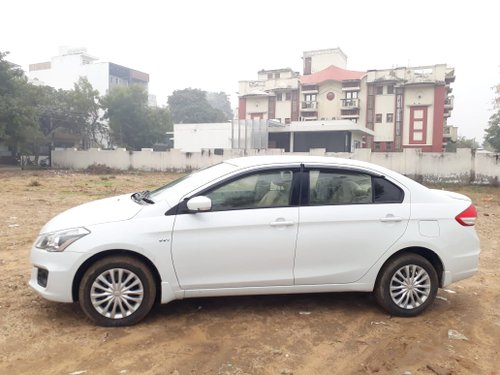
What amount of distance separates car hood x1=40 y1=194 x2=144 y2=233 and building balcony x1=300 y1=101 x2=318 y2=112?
51.3m

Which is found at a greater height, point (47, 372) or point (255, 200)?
point (255, 200)

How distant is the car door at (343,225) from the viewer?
405cm

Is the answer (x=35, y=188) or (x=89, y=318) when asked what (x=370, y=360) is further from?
(x=35, y=188)

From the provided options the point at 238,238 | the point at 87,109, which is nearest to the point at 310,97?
the point at 87,109

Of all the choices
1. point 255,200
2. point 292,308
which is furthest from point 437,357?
point 255,200

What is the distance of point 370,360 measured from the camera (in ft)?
11.1

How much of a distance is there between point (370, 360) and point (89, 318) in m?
2.41

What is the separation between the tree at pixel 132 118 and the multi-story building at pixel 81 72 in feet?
87.5

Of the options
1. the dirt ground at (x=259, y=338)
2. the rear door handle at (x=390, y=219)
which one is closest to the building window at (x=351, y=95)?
the dirt ground at (x=259, y=338)

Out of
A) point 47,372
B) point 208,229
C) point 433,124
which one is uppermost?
point 433,124

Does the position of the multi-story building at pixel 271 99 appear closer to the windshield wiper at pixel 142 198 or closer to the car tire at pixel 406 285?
the windshield wiper at pixel 142 198

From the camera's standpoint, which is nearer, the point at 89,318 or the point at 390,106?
the point at 89,318

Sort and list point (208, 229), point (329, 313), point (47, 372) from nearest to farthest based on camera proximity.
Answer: point (47, 372) < point (208, 229) < point (329, 313)

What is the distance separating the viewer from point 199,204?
381 centimetres
